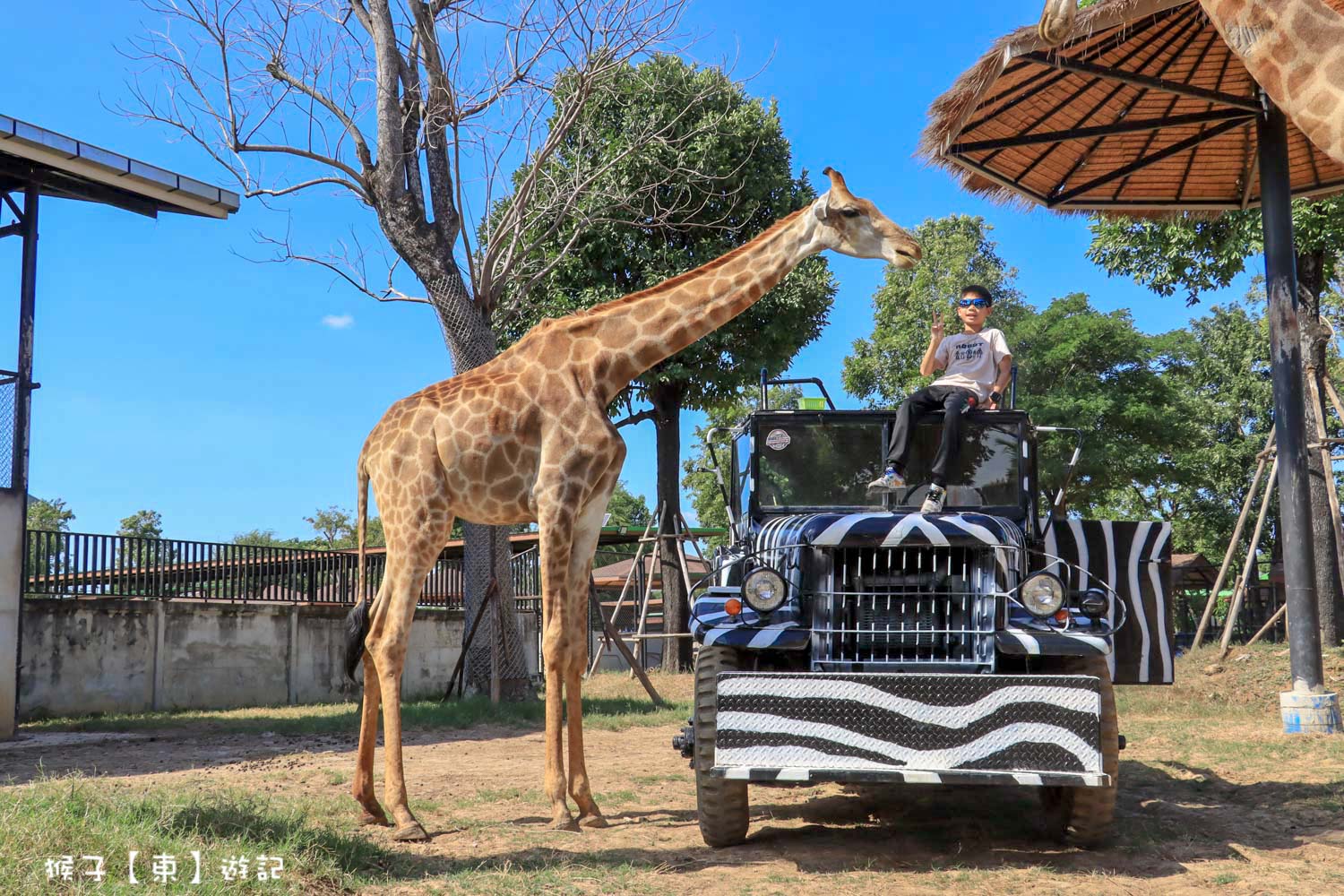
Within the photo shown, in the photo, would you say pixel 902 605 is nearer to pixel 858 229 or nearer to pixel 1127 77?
pixel 858 229

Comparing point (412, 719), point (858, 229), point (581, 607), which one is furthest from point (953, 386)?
point (412, 719)

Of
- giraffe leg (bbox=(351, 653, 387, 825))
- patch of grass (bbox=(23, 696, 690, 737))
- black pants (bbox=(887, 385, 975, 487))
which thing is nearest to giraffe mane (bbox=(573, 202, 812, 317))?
black pants (bbox=(887, 385, 975, 487))

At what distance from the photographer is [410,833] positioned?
623cm

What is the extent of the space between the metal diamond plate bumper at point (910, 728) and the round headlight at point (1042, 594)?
0.54m

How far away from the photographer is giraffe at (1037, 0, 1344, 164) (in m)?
3.05

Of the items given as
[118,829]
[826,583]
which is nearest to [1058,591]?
[826,583]

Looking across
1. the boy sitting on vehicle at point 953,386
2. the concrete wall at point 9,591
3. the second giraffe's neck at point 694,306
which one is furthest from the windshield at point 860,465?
the concrete wall at point 9,591

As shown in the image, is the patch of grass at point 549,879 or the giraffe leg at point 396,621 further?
the giraffe leg at point 396,621

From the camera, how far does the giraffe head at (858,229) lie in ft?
22.3

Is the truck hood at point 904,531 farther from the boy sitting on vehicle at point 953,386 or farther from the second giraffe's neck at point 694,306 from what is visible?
the second giraffe's neck at point 694,306

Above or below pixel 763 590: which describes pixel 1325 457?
above

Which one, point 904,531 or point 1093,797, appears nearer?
point 1093,797

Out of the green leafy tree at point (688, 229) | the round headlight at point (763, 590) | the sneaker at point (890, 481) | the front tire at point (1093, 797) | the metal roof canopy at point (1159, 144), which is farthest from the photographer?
the green leafy tree at point (688, 229)

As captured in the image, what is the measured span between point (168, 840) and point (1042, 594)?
4522mm
